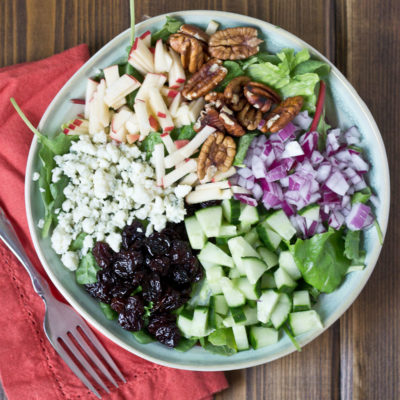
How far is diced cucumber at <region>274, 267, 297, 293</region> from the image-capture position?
62.4 inches

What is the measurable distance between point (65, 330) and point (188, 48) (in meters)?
1.05

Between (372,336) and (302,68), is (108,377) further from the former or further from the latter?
(302,68)

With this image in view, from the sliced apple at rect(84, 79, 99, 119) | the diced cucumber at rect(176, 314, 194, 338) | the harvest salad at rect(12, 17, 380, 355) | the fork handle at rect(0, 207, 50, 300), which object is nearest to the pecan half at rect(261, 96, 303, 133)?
the harvest salad at rect(12, 17, 380, 355)

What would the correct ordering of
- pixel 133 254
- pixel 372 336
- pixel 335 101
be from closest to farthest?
pixel 133 254, pixel 335 101, pixel 372 336

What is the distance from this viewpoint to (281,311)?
160 centimetres

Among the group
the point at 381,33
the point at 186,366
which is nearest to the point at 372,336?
the point at 186,366

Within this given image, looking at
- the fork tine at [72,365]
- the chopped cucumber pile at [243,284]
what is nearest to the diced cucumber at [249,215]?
the chopped cucumber pile at [243,284]

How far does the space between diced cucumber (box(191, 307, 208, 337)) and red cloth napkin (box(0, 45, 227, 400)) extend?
0.23m

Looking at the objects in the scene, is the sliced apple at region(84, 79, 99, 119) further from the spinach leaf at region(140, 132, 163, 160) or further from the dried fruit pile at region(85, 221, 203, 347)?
→ the dried fruit pile at region(85, 221, 203, 347)

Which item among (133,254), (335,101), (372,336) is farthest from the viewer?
(372,336)

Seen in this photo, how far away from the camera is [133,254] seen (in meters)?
1.57

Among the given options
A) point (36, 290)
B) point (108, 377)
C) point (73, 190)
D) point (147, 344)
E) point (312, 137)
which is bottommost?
point (108, 377)

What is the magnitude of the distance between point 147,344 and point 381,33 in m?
1.40

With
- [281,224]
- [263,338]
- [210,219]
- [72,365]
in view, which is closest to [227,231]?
[210,219]
